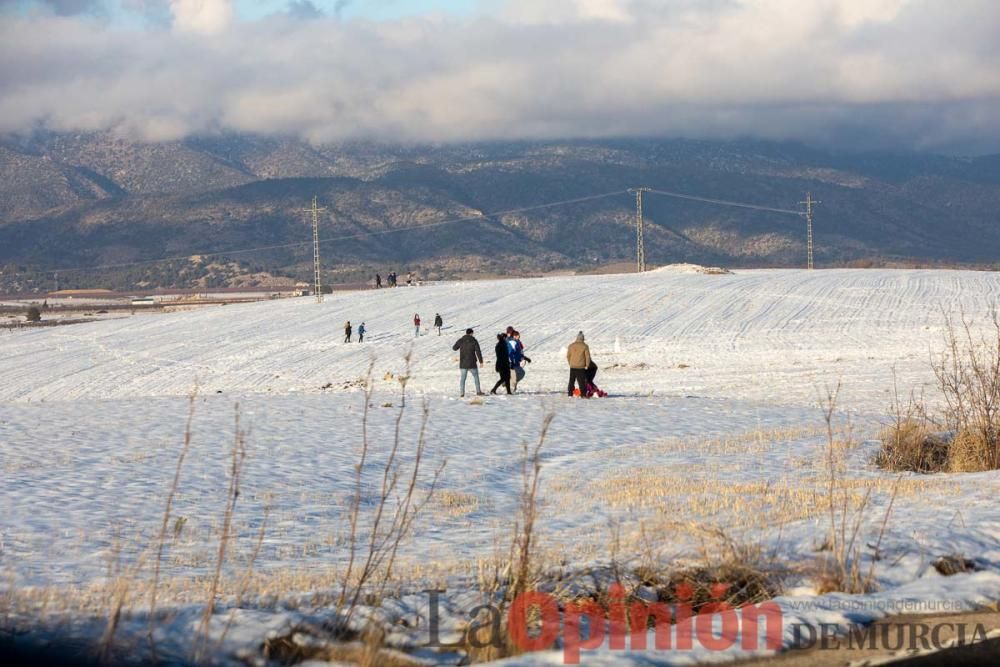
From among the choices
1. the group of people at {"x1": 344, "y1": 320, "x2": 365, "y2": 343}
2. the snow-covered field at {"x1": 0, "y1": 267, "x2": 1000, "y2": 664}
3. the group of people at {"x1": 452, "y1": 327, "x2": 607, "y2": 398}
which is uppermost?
the group of people at {"x1": 344, "y1": 320, "x2": 365, "y2": 343}

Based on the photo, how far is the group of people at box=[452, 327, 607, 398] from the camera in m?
27.2

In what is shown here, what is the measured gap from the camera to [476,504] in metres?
13.6

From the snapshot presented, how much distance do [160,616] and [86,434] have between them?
15046 millimetres

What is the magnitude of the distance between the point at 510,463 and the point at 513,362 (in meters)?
12.0

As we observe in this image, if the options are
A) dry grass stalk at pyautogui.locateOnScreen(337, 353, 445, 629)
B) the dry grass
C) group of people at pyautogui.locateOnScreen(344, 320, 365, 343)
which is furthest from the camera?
group of people at pyautogui.locateOnScreen(344, 320, 365, 343)

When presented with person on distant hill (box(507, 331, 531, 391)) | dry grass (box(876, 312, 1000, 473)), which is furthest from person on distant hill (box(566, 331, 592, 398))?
dry grass (box(876, 312, 1000, 473))

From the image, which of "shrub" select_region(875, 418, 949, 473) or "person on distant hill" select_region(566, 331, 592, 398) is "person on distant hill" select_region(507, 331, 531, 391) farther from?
"shrub" select_region(875, 418, 949, 473)

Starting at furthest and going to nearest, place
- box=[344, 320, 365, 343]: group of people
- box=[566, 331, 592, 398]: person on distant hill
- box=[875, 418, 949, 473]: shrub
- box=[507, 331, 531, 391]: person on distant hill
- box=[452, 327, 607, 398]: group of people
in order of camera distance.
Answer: box=[344, 320, 365, 343]: group of people → box=[507, 331, 531, 391]: person on distant hill → box=[452, 327, 607, 398]: group of people → box=[566, 331, 592, 398]: person on distant hill → box=[875, 418, 949, 473]: shrub

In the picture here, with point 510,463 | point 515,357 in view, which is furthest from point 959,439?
point 515,357

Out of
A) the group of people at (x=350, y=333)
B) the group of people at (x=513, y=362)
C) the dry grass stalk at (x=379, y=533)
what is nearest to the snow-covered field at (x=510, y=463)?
the dry grass stalk at (x=379, y=533)

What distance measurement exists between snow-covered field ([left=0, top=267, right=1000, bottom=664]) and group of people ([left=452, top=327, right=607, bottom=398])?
681 mm

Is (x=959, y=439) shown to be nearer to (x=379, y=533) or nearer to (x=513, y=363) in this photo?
(x=379, y=533)

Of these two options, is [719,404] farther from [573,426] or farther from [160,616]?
[160,616]

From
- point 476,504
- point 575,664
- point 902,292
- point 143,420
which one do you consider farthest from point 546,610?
point 902,292
